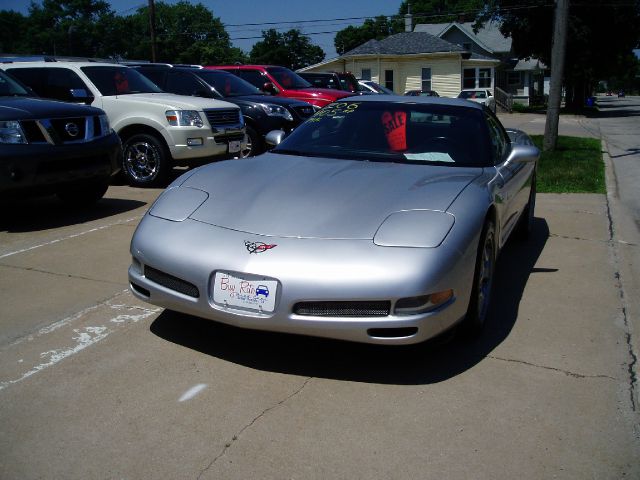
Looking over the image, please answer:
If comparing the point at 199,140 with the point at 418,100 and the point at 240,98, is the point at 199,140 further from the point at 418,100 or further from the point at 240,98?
the point at 418,100

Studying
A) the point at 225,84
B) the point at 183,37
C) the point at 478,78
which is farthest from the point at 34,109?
the point at 183,37

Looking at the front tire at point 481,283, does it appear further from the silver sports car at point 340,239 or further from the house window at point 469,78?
the house window at point 469,78

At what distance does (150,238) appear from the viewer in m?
3.68

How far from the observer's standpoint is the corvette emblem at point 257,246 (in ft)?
11.0

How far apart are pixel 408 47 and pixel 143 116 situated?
121ft

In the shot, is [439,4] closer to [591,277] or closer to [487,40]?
[487,40]

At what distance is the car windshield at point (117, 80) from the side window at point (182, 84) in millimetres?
1486

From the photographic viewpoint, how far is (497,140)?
5180mm

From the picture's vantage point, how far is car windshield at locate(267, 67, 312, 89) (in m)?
15.6

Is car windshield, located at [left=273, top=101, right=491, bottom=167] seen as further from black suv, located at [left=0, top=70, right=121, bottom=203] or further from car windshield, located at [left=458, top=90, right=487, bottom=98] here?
car windshield, located at [left=458, top=90, right=487, bottom=98]

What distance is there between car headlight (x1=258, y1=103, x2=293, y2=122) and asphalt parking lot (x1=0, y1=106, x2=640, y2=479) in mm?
7021

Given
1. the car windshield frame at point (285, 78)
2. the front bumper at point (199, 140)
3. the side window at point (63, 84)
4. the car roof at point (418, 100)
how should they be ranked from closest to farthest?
the car roof at point (418, 100) → the front bumper at point (199, 140) → the side window at point (63, 84) → the car windshield frame at point (285, 78)

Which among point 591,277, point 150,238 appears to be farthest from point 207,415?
point 591,277

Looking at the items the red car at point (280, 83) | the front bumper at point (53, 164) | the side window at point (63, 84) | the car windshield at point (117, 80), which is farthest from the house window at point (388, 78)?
the front bumper at point (53, 164)
